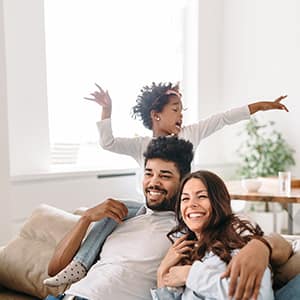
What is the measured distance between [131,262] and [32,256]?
67 cm

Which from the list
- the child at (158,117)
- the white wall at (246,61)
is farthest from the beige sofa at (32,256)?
the white wall at (246,61)

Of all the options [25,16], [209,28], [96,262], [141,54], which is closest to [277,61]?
[209,28]

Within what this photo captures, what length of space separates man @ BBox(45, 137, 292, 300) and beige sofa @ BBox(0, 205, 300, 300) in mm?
197

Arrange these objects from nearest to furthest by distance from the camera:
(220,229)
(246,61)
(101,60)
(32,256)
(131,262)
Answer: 1. (220,229)
2. (131,262)
3. (32,256)
4. (101,60)
5. (246,61)

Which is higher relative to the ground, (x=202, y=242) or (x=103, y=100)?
(x=103, y=100)

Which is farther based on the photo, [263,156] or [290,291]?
[263,156]

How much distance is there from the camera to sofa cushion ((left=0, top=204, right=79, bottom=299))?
2.02 m

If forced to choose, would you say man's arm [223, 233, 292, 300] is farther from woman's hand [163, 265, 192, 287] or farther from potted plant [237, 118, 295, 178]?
potted plant [237, 118, 295, 178]

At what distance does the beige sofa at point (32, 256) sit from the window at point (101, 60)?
6.01 feet

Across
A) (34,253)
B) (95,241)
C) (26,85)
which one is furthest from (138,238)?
(26,85)

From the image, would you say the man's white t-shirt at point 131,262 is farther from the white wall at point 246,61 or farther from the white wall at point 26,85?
the white wall at point 246,61

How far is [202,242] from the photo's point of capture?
137 centimetres

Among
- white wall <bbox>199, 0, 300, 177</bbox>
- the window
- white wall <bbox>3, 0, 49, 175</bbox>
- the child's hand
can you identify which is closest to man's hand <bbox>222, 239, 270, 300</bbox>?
the child's hand

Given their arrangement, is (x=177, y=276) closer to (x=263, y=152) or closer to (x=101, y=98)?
(x=101, y=98)
